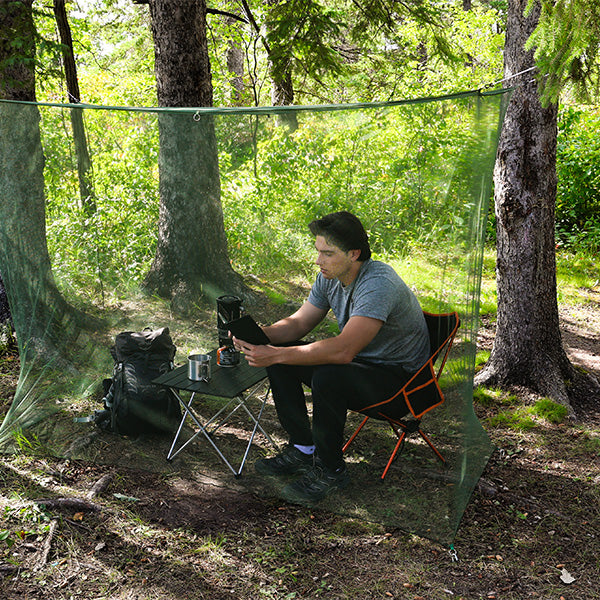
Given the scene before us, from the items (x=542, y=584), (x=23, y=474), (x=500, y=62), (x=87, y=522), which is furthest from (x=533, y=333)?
(x=500, y=62)

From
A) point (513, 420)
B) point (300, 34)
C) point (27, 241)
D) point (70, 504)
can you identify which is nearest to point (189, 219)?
point (27, 241)

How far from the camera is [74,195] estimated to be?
3645mm

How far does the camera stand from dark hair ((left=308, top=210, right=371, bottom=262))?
9.39ft

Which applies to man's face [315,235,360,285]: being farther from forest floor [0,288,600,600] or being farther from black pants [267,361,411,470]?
forest floor [0,288,600,600]

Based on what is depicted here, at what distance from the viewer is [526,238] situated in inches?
150

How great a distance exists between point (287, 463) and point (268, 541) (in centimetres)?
53

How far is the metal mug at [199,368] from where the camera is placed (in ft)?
10.2

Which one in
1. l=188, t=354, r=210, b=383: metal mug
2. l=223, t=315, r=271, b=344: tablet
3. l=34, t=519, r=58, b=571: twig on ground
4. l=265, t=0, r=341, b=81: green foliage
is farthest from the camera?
l=265, t=0, r=341, b=81: green foliage

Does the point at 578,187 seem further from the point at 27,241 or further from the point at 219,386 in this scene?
the point at 27,241

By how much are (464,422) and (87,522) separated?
1846 millimetres

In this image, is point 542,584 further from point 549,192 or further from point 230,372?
point 549,192

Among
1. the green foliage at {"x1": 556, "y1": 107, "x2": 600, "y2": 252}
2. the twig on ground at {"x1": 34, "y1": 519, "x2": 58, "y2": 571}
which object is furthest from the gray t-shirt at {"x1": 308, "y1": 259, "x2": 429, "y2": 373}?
the green foliage at {"x1": 556, "y1": 107, "x2": 600, "y2": 252}

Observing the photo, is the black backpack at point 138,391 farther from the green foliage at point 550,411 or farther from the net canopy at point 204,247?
the green foliage at point 550,411

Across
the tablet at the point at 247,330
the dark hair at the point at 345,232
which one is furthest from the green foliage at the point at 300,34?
the tablet at the point at 247,330
